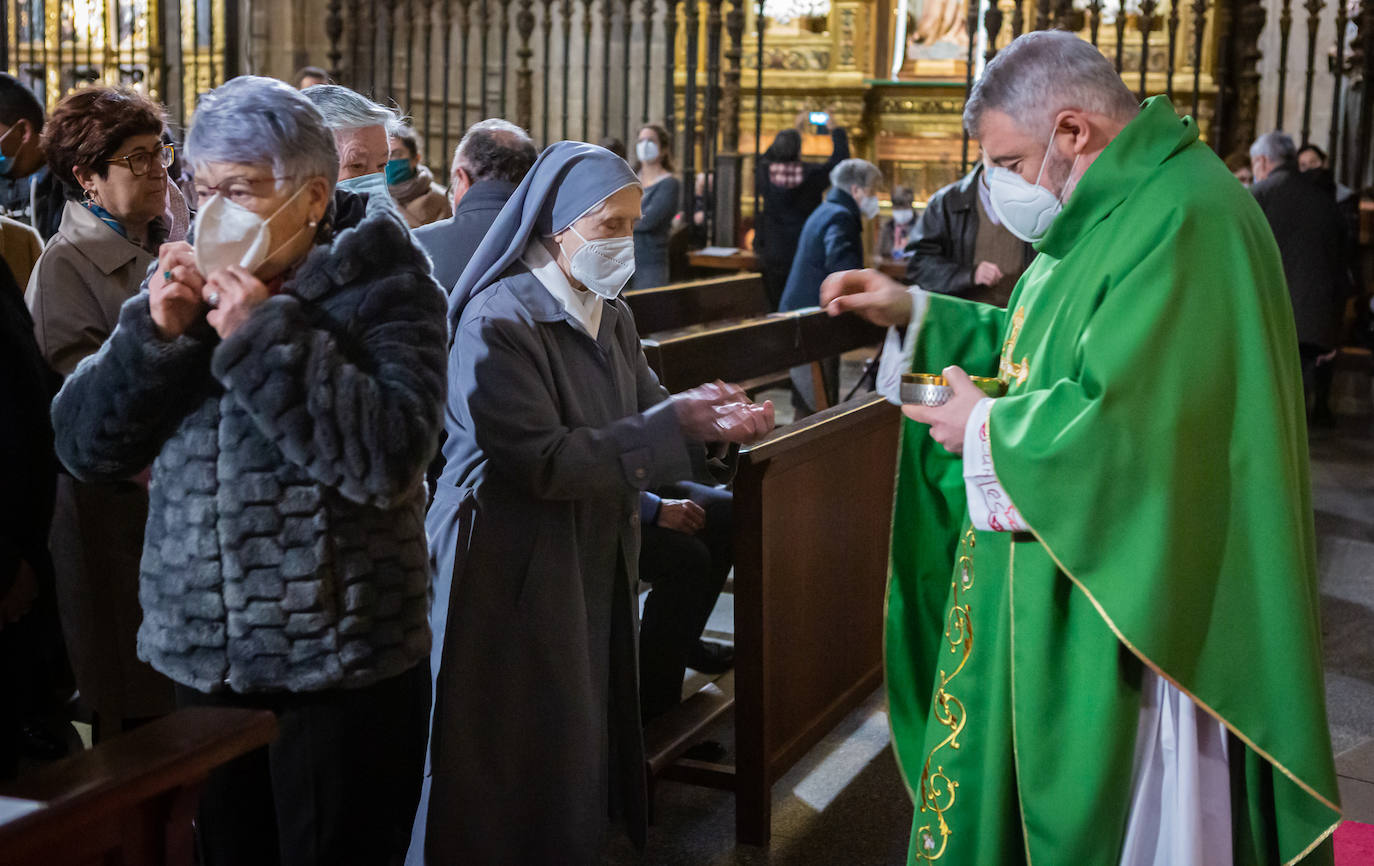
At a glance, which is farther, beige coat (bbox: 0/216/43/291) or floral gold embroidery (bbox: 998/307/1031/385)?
beige coat (bbox: 0/216/43/291)

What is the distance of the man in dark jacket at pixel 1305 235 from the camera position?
7621 millimetres

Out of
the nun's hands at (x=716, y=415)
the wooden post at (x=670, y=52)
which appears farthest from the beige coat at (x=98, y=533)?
the wooden post at (x=670, y=52)

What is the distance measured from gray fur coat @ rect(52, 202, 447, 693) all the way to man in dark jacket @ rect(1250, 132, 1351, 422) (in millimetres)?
6645

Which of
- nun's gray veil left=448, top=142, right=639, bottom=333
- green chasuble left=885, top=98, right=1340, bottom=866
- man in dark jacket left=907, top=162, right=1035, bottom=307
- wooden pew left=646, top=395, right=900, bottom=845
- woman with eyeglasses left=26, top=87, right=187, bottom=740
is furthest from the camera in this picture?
man in dark jacket left=907, top=162, right=1035, bottom=307

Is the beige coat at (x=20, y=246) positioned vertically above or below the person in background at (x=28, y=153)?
below

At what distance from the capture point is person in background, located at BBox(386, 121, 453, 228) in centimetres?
497

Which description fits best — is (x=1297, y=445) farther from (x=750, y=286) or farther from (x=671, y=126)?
(x=671, y=126)

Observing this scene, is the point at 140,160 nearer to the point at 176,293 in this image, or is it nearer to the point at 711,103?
the point at 176,293

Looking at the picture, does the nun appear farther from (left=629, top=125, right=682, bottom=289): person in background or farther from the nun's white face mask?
(left=629, top=125, right=682, bottom=289): person in background

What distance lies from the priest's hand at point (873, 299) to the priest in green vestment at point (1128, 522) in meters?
0.30

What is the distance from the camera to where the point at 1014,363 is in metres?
2.45

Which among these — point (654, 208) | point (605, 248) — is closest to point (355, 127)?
point (605, 248)

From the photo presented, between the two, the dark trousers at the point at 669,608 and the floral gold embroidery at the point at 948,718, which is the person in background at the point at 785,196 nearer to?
the dark trousers at the point at 669,608

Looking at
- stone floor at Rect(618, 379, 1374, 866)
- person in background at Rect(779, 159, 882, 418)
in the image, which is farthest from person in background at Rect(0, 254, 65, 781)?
person in background at Rect(779, 159, 882, 418)
